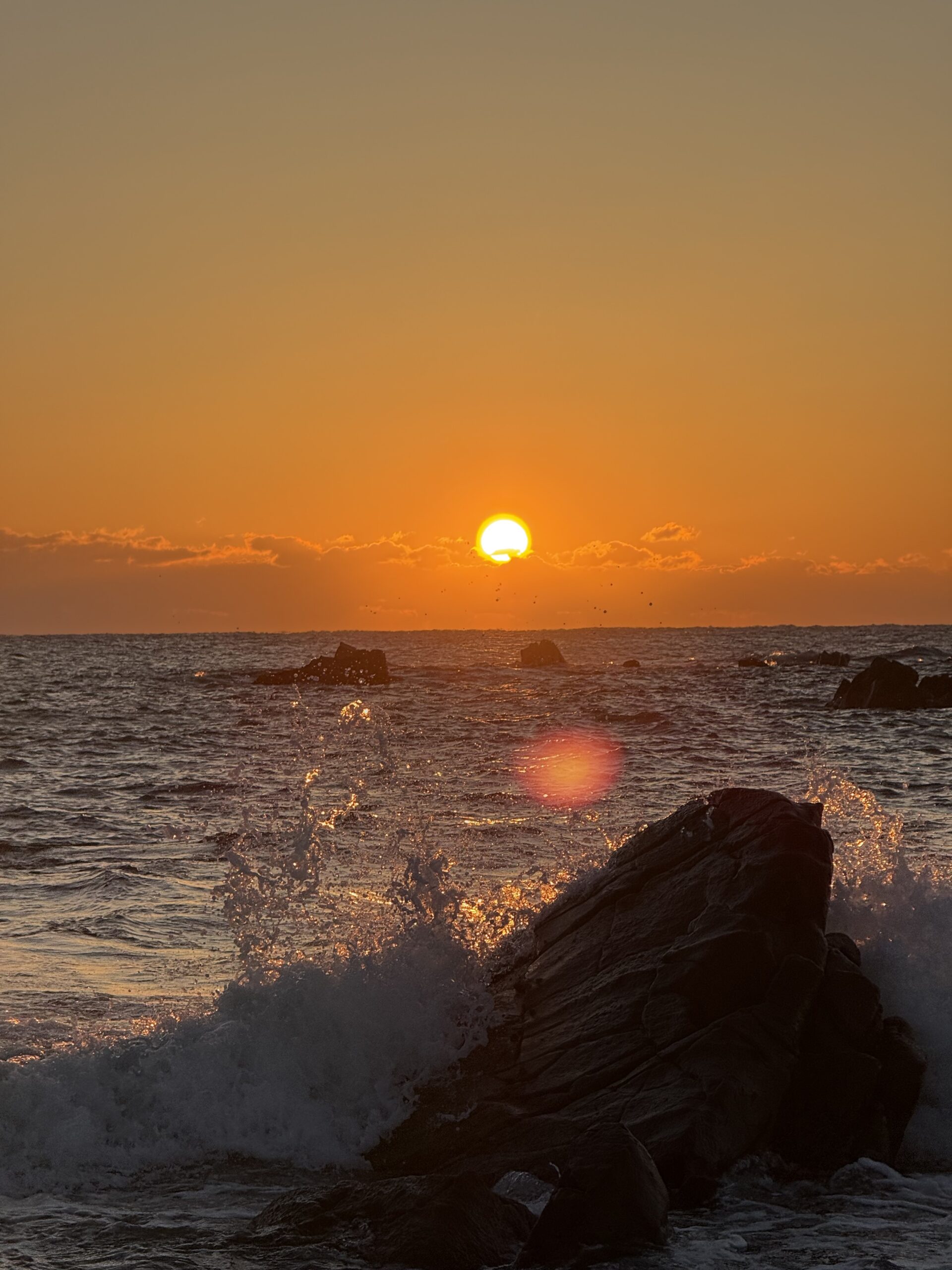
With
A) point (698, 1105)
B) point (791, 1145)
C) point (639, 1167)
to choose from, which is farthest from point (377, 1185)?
point (791, 1145)

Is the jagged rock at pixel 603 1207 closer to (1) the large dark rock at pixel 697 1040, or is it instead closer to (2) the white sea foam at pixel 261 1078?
(1) the large dark rock at pixel 697 1040

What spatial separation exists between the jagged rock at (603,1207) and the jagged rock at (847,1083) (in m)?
1.45

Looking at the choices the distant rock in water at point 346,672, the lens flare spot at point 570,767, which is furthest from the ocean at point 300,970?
the distant rock in water at point 346,672

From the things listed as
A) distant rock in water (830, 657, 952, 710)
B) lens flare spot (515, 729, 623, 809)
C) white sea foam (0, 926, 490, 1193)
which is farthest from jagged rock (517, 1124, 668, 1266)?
distant rock in water (830, 657, 952, 710)

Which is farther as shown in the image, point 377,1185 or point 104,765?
point 104,765

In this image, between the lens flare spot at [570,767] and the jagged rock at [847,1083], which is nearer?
the jagged rock at [847,1083]

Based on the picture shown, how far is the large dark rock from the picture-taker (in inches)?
284

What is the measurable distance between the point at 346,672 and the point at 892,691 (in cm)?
3199

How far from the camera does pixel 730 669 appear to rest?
266 feet

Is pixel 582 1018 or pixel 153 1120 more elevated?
pixel 582 1018

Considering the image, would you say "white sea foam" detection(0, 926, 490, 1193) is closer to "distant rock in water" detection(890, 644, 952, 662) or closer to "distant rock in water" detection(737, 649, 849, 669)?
"distant rock in water" detection(737, 649, 849, 669)

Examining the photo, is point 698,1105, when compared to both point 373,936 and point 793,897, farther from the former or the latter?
point 373,936

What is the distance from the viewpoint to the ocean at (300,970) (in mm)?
6816

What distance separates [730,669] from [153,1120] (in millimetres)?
75367
